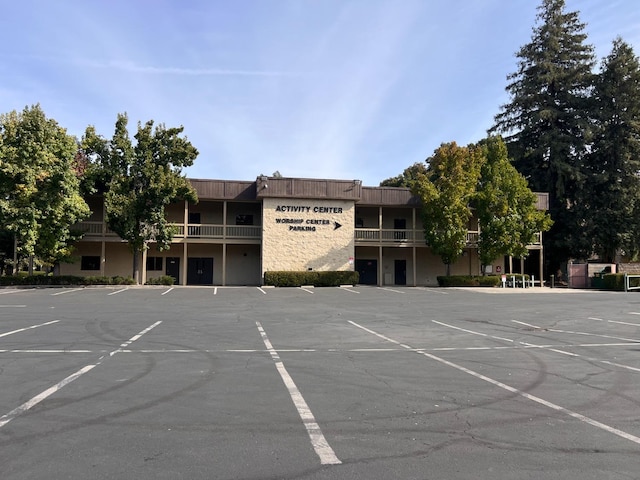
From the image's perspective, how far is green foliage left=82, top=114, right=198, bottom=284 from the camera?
2836 cm

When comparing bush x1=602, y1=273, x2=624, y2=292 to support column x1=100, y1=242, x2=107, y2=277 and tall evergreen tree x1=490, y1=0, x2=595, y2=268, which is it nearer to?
tall evergreen tree x1=490, y1=0, x2=595, y2=268

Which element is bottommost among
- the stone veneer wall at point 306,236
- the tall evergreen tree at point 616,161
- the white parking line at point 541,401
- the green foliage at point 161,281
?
the white parking line at point 541,401

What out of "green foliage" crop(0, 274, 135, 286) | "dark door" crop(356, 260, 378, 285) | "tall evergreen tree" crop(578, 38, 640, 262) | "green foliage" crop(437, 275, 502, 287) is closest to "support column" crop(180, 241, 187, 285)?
"green foliage" crop(0, 274, 135, 286)

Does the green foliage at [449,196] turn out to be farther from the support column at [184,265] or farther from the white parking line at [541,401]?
the white parking line at [541,401]

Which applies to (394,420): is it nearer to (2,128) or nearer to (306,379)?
(306,379)

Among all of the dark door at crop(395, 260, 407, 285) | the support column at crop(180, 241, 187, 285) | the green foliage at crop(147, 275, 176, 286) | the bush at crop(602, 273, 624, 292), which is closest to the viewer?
the green foliage at crop(147, 275, 176, 286)

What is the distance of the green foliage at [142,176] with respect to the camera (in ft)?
93.0

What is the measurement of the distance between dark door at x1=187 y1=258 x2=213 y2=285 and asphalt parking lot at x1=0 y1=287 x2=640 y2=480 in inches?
872

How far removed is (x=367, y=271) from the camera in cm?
3653

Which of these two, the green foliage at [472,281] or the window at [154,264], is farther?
the window at [154,264]

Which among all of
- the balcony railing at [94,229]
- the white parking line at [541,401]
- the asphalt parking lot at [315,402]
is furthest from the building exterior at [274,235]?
the white parking line at [541,401]

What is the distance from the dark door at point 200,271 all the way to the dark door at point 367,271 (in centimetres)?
1090

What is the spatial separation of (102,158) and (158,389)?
26.8 meters

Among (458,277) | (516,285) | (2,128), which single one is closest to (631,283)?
(516,285)
